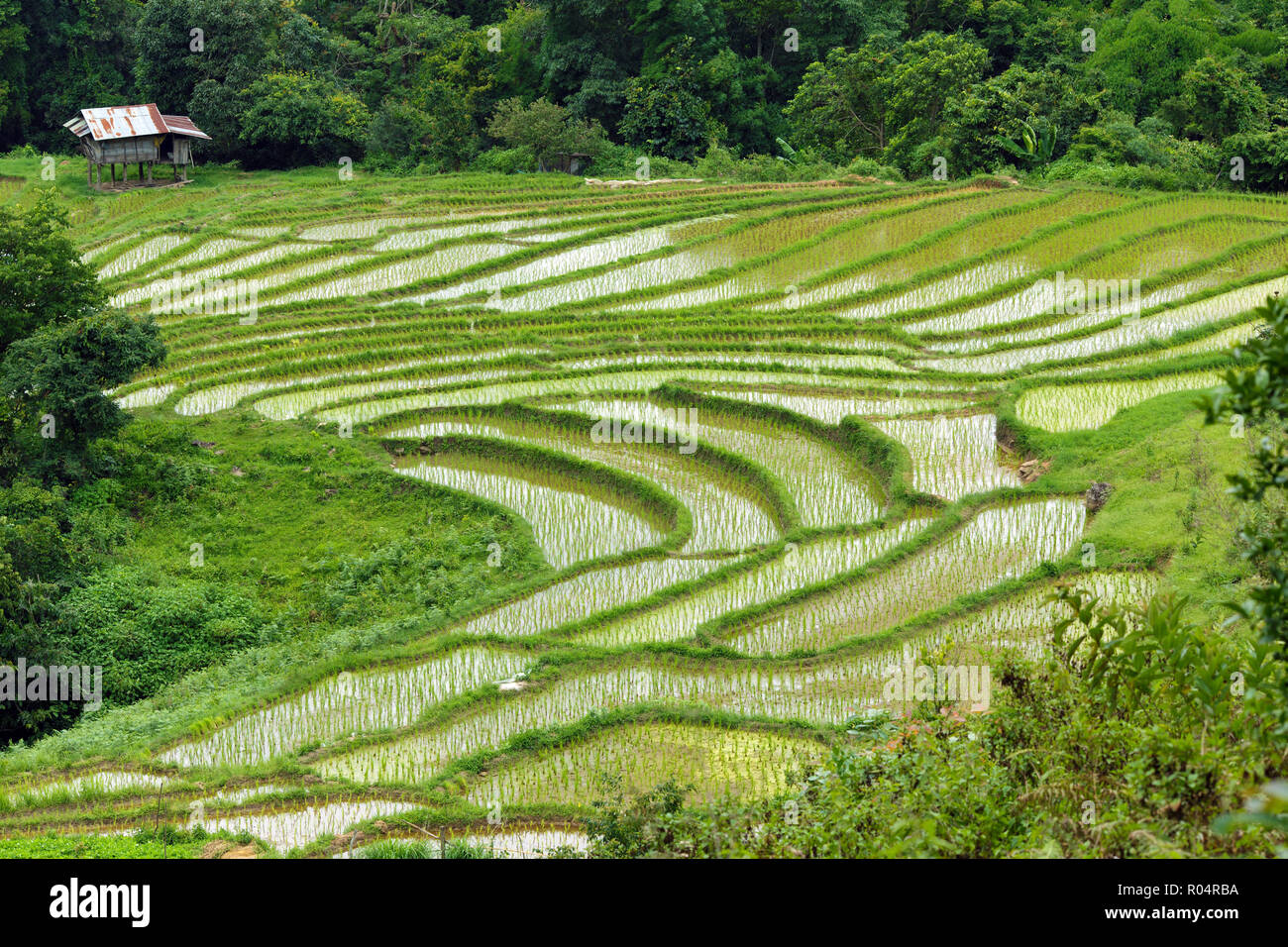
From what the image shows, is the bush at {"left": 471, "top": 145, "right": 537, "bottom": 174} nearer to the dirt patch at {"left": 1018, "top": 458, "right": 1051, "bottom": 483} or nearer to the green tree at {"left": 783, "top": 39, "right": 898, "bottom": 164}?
the green tree at {"left": 783, "top": 39, "right": 898, "bottom": 164}

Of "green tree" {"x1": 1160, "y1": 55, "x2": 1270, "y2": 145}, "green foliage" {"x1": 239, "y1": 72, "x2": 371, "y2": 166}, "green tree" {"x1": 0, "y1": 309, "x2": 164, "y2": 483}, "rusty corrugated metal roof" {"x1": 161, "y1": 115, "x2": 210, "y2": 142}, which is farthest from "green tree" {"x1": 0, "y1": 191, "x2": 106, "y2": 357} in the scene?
"green tree" {"x1": 1160, "y1": 55, "x2": 1270, "y2": 145}

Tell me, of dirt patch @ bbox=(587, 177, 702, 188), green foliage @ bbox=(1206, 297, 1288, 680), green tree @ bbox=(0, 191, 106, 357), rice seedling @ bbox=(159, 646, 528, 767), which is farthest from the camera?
dirt patch @ bbox=(587, 177, 702, 188)

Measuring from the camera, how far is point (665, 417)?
14141 millimetres

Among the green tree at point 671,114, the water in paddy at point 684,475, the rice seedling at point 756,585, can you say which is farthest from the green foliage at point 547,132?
Result: the rice seedling at point 756,585

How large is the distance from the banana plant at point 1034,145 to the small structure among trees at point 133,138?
1478 cm

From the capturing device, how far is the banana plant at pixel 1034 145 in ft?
72.5

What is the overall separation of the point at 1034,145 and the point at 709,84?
6324 mm

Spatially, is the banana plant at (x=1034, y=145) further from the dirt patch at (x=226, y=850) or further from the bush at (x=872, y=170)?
the dirt patch at (x=226, y=850)

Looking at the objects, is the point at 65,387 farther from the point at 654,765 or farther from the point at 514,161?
the point at 514,161

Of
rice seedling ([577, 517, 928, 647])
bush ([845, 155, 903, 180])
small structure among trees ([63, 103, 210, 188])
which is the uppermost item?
small structure among trees ([63, 103, 210, 188])

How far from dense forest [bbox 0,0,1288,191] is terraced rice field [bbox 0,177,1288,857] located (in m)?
1.90

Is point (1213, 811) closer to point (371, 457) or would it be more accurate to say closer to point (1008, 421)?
point (1008, 421)

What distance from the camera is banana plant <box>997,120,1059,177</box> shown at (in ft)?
72.5

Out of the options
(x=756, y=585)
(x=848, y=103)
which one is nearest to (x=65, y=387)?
(x=756, y=585)
